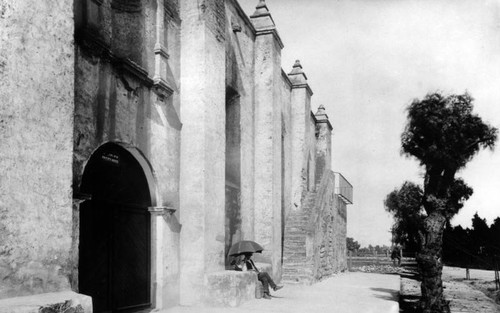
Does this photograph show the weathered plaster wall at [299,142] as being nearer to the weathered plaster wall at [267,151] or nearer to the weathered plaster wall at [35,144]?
the weathered plaster wall at [267,151]

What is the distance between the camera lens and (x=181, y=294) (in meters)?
8.98

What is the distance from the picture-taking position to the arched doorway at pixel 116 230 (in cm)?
706

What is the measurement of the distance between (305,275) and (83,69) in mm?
10688

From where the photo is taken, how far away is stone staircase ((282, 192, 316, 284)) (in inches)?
591

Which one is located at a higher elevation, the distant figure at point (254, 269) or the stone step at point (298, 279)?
the distant figure at point (254, 269)

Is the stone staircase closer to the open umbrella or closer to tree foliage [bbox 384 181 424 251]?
the open umbrella

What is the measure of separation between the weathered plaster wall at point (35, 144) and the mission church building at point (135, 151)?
0.01m

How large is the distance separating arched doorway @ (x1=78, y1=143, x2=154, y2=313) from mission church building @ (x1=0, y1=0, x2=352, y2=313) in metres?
0.03

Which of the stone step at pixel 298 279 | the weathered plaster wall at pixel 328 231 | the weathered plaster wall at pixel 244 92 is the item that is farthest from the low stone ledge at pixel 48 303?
the weathered plaster wall at pixel 328 231

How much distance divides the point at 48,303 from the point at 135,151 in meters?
3.81

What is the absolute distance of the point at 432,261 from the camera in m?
11.2

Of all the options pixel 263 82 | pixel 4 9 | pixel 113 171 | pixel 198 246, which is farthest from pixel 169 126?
pixel 263 82

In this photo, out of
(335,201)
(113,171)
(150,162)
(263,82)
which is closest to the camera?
(113,171)

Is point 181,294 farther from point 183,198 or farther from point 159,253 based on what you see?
point 183,198
